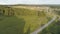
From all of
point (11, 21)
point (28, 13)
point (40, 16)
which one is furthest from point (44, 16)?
point (11, 21)

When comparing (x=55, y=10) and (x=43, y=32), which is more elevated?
(x=55, y=10)

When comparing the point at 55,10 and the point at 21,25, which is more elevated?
the point at 55,10

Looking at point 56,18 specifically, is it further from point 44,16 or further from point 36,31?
point 36,31
